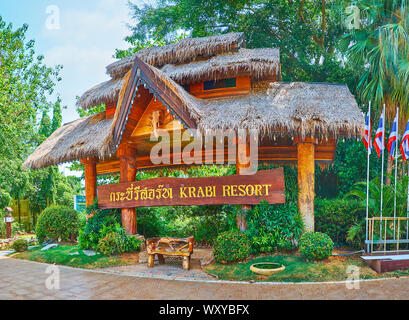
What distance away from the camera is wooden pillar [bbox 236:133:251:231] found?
8902 millimetres

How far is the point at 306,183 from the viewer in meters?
8.73

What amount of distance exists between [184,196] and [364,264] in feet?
16.4

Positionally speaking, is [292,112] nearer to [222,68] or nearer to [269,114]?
[269,114]

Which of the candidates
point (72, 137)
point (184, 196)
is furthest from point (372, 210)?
point (72, 137)

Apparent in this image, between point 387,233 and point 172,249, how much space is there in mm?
5520

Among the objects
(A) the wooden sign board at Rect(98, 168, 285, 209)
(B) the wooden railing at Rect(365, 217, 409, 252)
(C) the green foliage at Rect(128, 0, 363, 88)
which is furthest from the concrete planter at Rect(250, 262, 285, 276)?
(C) the green foliage at Rect(128, 0, 363, 88)

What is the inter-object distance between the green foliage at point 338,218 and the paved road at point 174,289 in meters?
3.07

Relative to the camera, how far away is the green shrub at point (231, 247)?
7.89 m

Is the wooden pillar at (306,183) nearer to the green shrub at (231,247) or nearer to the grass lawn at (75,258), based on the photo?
the green shrub at (231,247)

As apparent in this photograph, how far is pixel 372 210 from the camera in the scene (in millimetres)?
8578

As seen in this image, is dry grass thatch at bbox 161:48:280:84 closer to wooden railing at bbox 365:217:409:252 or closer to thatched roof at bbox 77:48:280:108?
thatched roof at bbox 77:48:280:108

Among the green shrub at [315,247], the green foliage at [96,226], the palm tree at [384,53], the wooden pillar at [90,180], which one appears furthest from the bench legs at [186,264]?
the palm tree at [384,53]

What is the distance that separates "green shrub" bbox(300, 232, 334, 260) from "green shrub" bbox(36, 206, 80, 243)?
8.49 metres
